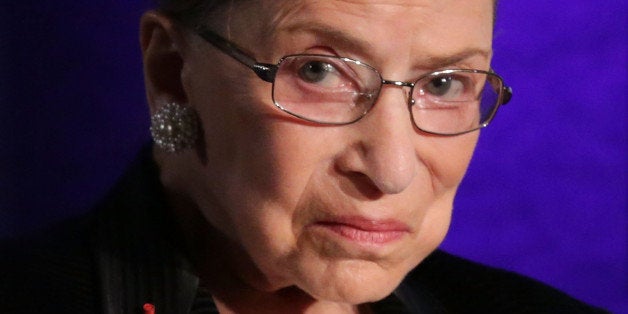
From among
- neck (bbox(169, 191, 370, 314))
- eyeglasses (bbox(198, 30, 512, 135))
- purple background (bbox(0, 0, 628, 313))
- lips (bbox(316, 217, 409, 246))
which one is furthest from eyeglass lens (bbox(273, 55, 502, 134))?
purple background (bbox(0, 0, 628, 313))

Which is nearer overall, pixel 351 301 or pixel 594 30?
pixel 351 301

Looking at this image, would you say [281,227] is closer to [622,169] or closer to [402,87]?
[402,87]

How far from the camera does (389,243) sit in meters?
1.29

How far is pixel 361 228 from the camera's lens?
49.6 inches

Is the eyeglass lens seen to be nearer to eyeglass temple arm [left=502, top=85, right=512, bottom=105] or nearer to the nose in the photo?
the nose

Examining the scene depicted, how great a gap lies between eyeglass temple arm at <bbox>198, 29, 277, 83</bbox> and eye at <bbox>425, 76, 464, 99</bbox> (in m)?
0.21

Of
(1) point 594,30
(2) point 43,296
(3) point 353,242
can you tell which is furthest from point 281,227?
(1) point 594,30

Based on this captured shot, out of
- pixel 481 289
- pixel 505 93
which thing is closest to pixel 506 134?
pixel 481 289

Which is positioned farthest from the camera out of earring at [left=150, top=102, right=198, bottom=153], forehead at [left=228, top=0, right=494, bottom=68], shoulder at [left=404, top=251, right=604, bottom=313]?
shoulder at [left=404, top=251, right=604, bottom=313]

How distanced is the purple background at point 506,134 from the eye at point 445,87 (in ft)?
2.31

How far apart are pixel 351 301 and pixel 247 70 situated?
33cm

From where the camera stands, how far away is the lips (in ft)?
4.11

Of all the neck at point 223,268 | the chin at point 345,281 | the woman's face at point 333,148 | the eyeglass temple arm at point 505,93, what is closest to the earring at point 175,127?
the woman's face at point 333,148

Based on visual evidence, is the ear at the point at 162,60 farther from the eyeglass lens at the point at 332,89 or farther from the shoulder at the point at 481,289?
the shoulder at the point at 481,289
